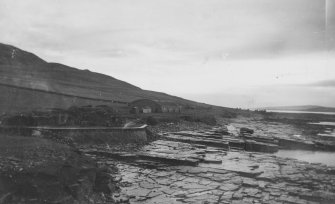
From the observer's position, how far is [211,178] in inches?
374

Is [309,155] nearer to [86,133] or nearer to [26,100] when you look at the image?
[86,133]

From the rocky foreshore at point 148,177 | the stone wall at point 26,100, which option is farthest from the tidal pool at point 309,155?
the stone wall at point 26,100

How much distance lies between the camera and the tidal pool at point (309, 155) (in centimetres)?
1611

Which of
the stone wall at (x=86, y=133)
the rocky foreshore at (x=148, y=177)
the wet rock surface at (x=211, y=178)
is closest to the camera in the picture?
the rocky foreshore at (x=148, y=177)

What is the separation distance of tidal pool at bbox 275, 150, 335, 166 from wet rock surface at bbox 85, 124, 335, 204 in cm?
403

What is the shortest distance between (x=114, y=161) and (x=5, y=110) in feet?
51.3

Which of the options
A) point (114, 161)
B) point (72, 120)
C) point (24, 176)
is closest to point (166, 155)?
point (114, 161)

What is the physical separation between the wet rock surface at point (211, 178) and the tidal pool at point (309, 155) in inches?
159

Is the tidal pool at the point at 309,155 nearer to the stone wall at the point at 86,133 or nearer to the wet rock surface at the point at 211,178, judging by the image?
the wet rock surface at the point at 211,178

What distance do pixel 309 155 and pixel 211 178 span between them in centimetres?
1087

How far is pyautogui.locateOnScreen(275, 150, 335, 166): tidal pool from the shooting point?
52.9 feet

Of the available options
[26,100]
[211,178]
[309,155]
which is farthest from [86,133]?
[26,100]

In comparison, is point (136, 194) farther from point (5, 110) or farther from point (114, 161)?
point (5, 110)

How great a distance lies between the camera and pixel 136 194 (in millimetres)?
7902
